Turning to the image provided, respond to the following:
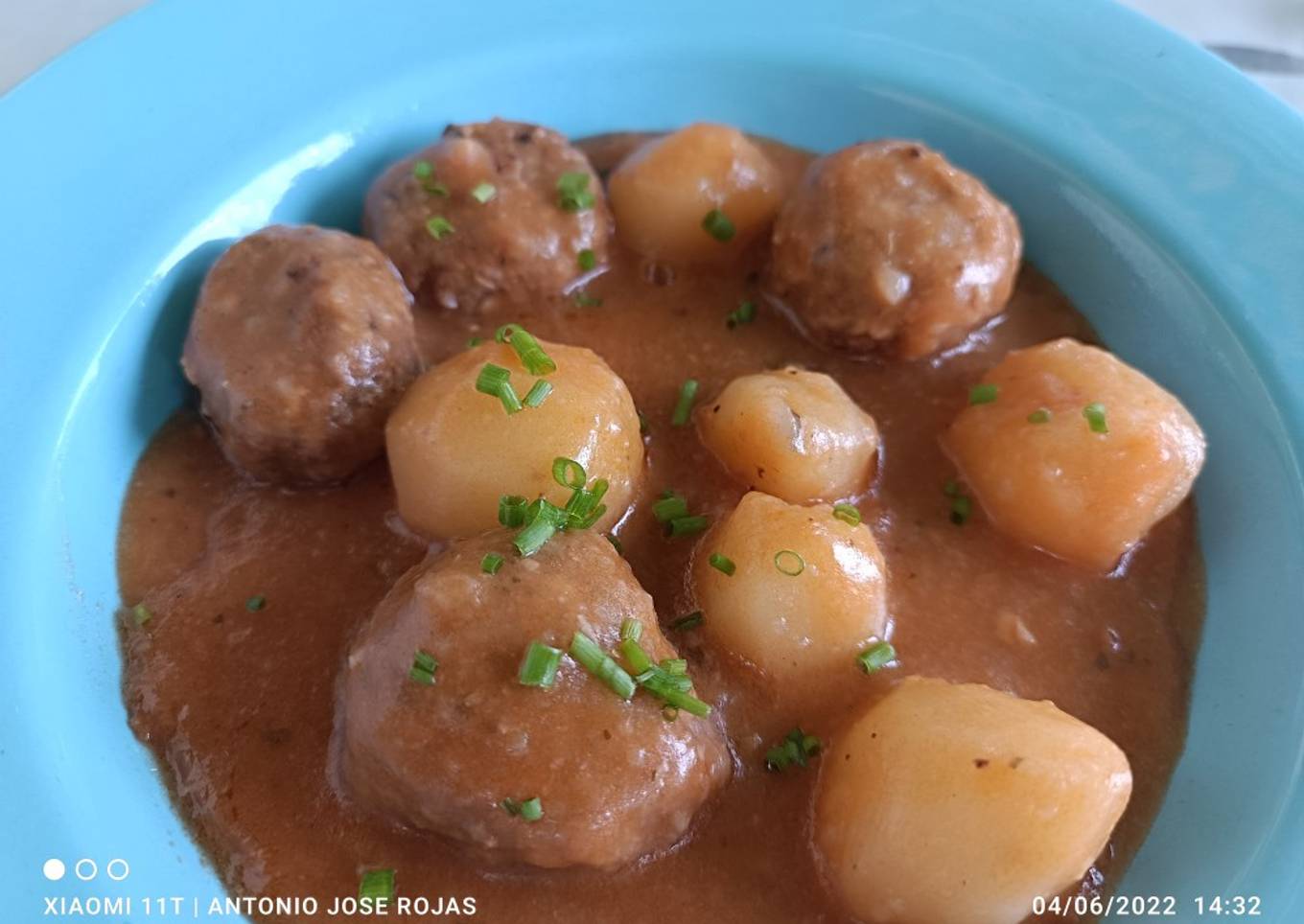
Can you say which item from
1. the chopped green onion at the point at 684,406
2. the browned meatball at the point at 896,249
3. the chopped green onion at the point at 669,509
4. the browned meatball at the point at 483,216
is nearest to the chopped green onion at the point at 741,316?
the browned meatball at the point at 896,249

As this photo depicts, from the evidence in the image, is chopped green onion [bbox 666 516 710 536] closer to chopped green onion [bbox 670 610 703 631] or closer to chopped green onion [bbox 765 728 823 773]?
chopped green onion [bbox 670 610 703 631]

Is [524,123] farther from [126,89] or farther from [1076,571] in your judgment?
[1076,571]

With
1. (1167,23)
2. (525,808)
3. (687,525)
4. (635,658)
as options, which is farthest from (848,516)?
(1167,23)

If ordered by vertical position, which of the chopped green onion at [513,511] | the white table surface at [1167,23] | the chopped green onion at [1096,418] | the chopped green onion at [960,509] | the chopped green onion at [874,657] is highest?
the white table surface at [1167,23]

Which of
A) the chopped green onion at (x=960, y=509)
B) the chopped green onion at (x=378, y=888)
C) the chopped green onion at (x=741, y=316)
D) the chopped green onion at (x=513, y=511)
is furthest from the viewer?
the chopped green onion at (x=741, y=316)

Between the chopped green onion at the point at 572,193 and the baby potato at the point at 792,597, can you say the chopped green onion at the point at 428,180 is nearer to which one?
the chopped green onion at the point at 572,193

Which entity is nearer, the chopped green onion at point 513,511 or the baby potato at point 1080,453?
the chopped green onion at point 513,511

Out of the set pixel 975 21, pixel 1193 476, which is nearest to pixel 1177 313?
pixel 1193 476
